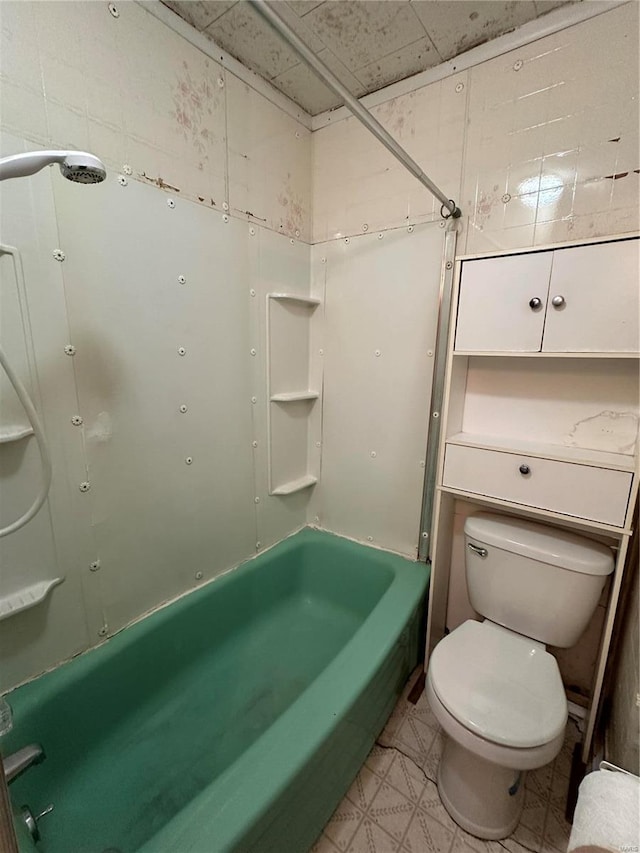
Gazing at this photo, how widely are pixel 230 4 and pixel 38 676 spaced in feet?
6.85

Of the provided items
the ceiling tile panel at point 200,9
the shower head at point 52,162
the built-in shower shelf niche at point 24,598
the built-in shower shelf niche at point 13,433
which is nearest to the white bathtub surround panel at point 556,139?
the ceiling tile panel at point 200,9

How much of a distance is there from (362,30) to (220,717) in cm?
242

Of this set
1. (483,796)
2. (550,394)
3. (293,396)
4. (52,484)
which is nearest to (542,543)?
(550,394)

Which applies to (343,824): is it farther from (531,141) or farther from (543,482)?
(531,141)

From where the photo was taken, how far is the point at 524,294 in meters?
1.18

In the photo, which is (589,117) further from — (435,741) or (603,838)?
(435,741)

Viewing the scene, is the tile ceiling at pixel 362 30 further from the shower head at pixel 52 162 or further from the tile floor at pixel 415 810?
the tile floor at pixel 415 810

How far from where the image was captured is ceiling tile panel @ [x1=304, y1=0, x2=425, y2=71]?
3.71 feet

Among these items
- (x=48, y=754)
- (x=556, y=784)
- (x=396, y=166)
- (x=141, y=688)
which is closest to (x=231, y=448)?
(x=141, y=688)

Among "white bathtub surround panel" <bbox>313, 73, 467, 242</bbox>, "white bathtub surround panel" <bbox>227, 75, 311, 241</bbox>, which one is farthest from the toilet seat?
"white bathtub surround panel" <bbox>227, 75, 311, 241</bbox>

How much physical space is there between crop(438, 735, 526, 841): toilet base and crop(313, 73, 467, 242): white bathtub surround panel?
6.23 ft

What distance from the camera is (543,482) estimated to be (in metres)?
1.19

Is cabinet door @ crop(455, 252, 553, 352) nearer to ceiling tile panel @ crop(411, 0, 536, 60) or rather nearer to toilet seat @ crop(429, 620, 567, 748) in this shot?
ceiling tile panel @ crop(411, 0, 536, 60)

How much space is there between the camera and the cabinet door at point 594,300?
104cm
